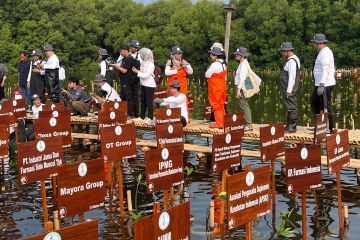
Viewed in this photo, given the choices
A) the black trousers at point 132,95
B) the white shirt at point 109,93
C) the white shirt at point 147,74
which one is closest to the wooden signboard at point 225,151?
the white shirt at point 147,74

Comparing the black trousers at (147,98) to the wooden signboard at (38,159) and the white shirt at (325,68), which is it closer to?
the white shirt at (325,68)

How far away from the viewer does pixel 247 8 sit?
78.2m

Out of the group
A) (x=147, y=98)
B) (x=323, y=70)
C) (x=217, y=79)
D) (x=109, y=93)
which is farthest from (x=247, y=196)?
(x=109, y=93)

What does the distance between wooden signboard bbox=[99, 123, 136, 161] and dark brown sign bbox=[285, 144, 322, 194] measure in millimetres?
3058

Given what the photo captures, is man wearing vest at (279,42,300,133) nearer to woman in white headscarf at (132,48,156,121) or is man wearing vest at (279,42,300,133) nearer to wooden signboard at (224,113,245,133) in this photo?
wooden signboard at (224,113,245,133)

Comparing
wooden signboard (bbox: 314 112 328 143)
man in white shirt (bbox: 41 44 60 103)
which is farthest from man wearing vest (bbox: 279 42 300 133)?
man in white shirt (bbox: 41 44 60 103)

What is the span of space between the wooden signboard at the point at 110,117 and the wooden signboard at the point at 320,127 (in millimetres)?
4015

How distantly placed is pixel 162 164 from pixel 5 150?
385 cm

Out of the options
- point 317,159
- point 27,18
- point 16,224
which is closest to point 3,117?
point 16,224

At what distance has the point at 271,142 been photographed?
34.7ft

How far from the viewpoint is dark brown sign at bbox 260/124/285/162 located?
34.0 feet

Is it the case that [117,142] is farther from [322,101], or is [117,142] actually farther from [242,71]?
[322,101]

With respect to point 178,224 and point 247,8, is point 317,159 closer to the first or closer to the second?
point 178,224

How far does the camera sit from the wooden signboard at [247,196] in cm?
712
